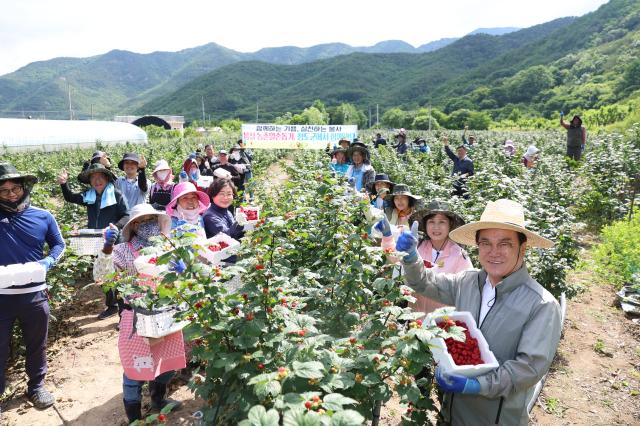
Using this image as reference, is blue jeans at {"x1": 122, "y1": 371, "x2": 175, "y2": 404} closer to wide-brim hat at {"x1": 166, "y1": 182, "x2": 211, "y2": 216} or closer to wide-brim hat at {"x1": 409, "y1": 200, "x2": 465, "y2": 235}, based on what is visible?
wide-brim hat at {"x1": 166, "y1": 182, "x2": 211, "y2": 216}

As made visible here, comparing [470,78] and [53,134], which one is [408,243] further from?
[470,78]

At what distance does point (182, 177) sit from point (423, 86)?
383 feet

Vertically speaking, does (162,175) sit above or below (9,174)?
below

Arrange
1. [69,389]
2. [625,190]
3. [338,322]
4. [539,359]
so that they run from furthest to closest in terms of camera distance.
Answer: [625,190] < [69,389] < [338,322] < [539,359]

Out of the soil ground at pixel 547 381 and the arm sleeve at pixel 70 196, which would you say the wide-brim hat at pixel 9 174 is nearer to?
the arm sleeve at pixel 70 196

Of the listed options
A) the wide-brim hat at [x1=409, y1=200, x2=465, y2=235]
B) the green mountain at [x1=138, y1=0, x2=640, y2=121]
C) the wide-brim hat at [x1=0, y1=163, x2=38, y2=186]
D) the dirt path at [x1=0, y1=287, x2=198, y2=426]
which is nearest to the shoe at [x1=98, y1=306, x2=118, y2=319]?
the dirt path at [x1=0, y1=287, x2=198, y2=426]

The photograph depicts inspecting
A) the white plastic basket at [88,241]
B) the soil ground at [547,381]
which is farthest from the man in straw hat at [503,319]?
the white plastic basket at [88,241]

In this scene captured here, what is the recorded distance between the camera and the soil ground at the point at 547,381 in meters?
3.59

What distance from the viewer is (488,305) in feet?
7.03

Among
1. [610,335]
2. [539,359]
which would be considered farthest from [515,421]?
[610,335]

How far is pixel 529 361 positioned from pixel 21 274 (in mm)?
3563

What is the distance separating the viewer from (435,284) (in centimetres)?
246

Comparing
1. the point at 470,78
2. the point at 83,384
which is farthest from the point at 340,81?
the point at 83,384

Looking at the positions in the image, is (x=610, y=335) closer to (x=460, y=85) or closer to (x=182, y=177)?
(x=182, y=177)
